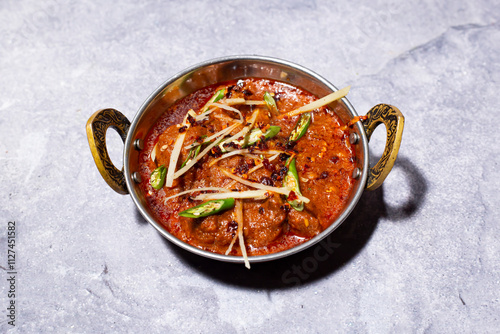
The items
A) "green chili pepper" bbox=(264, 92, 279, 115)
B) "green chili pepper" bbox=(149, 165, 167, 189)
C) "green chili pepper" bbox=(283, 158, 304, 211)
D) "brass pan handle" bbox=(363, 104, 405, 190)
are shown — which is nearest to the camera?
"brass pan handle" bbox=(363, 104, 405, 190)

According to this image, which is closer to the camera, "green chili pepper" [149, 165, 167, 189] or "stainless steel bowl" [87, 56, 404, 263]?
"stainless steel bowl" [87, 56, 404, 263]

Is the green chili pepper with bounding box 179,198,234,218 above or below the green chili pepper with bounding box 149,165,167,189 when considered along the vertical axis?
below

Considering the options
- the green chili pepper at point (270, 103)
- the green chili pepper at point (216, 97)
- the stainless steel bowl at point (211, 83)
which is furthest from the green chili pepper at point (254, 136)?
the stainless steel bowl at point (211, 83)

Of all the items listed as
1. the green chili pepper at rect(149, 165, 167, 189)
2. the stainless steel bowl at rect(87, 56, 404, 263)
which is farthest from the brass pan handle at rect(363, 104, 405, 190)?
the green chili pepper at rect(149, 165, 167, 189)

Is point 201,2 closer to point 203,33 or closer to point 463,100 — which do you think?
point 203,33

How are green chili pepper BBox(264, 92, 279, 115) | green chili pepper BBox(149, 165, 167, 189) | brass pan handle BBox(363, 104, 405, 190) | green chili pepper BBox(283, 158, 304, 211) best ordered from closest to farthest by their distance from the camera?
brass pan handle BBox(363, 104, 405, 190), green chili pepper BBox(283, 158, 304, 211), green chili pepper BBox(149, 165, 167, 189), green chili pepper BBox(264, 92, 279, 115)

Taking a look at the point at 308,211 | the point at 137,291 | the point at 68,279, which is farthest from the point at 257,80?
the point at 68,279

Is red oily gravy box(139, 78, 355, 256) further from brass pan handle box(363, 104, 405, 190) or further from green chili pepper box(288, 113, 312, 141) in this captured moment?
brass pan handle box(363, 104, 405, 190)

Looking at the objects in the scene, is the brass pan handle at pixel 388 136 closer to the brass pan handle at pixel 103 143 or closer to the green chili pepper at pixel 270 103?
the green chili pepper at pixel 270 103
